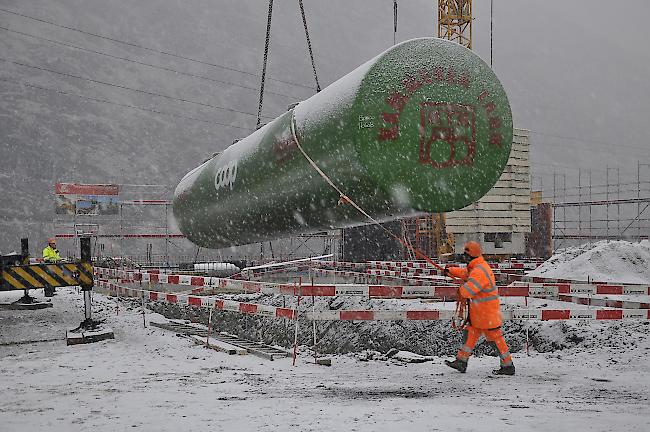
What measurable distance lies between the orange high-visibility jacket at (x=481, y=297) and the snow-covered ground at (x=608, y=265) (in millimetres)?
9197

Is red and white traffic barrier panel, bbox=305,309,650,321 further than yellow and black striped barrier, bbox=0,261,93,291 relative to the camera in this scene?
No

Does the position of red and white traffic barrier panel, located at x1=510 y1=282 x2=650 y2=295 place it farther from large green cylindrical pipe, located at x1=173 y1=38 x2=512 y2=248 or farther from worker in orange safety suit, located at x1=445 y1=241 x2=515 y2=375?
large green cylindrical pipe, located at x1=173 y1=38 x2=512 y2=248

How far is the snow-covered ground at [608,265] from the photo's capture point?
15.6 meters

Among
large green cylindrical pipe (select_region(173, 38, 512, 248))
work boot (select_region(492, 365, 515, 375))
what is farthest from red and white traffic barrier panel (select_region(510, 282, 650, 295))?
large green cylindrical pipe (select_region(173, 38, 512, 248))

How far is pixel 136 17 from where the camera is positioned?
11756 centimetres

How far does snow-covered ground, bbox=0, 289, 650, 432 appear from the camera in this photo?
16.9 ft

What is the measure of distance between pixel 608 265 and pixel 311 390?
12.0 meters

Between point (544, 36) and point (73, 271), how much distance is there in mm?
168433

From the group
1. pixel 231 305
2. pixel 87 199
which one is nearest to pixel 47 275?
pixel 231 305

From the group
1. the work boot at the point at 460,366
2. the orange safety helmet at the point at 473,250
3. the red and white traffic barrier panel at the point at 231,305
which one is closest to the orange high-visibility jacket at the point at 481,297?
the orange safety helmet at the point at 473,250

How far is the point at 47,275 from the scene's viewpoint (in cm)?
984

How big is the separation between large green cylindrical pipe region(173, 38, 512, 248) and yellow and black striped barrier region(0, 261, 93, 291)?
3.97m

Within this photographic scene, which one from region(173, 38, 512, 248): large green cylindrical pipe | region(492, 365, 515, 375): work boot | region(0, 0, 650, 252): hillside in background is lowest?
region(492, 365, 515, 375): work boot

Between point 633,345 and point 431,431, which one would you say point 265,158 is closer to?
point 431,431
